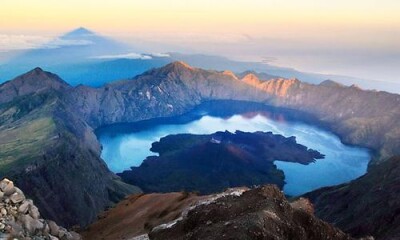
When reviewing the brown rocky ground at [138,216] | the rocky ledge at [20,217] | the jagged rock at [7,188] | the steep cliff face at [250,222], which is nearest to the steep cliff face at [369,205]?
the brown rocky ground at [138,216]

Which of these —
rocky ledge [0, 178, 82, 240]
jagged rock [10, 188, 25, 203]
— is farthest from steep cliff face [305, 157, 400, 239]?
jagged rock [10, 188, 25, 203]

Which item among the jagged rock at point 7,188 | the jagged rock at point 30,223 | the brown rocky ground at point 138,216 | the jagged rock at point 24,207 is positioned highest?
the jagged rock at point 7,188

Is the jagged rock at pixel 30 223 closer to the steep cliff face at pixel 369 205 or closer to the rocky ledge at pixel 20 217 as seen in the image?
the rocky ledge at pixel 20 217

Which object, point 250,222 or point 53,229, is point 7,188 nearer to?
point 53,229

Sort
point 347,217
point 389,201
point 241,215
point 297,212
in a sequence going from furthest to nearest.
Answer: point 347,217
point 389,201
point 297,212
point 241,215

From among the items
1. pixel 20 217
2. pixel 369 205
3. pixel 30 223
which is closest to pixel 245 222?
pixel 30 223

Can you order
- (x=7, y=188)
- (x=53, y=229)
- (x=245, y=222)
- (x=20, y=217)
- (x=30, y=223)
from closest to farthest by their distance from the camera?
(x=20, y=217) → (x=30, y=223) → (x=7, y=188) → (x=53, y=229) → (x=245, y=222)

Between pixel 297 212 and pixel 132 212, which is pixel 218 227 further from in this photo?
pixel 132 212

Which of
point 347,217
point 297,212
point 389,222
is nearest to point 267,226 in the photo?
point 297,212
